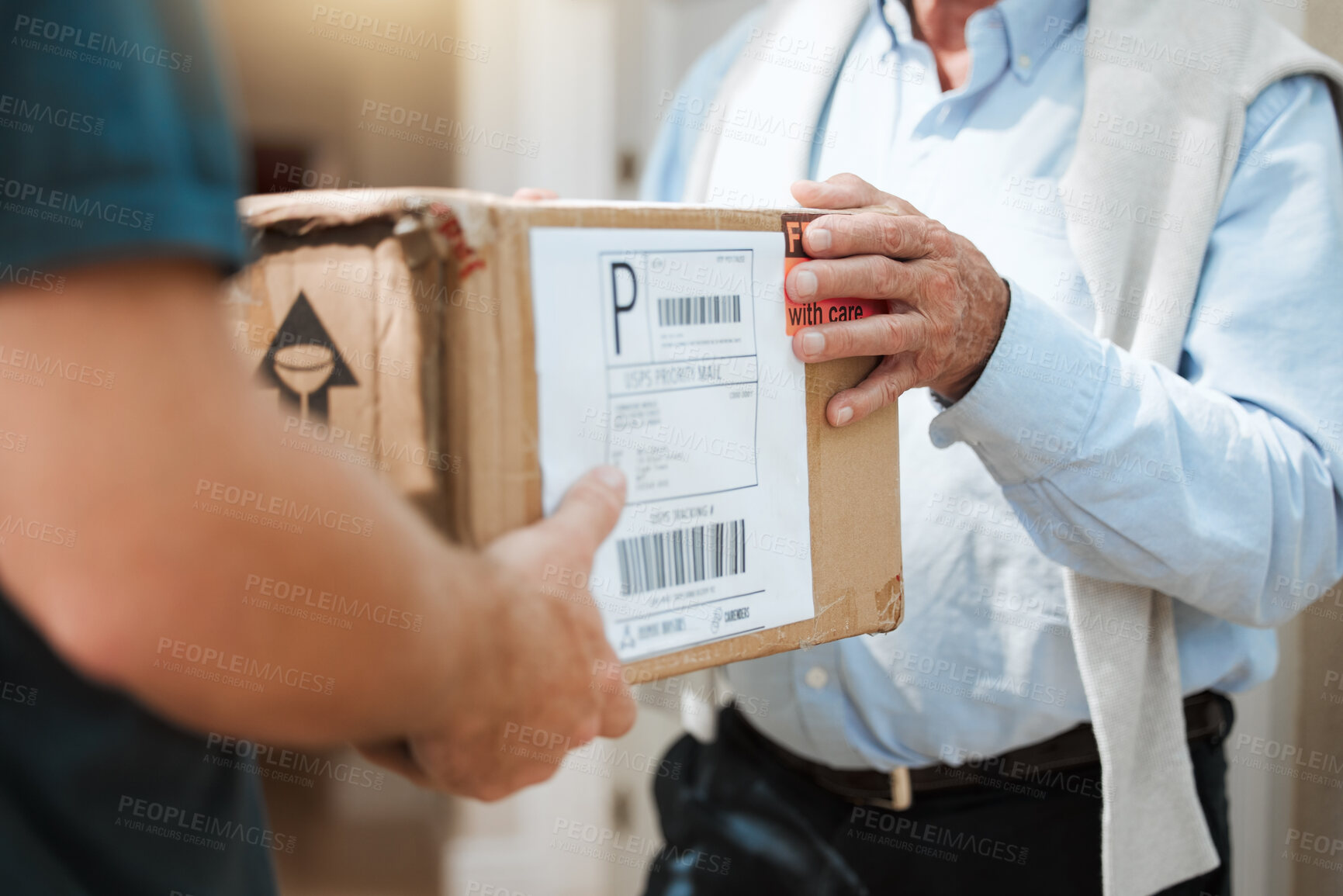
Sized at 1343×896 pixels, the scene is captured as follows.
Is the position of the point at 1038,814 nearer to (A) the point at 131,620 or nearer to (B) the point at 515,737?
(B) the point at 515,737

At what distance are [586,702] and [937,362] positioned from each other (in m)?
0.35

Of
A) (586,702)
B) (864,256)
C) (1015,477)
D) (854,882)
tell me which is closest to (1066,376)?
(1015,477)

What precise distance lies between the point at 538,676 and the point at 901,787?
0.61 m

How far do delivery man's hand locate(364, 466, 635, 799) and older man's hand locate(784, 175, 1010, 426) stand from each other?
7.0 inches

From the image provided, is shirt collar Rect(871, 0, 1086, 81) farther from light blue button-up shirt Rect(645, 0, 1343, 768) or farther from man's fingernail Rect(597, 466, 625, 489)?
man's fingernail Rect(597, 466, 625, 489)

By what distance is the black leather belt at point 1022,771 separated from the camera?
86cm

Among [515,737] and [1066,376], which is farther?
[1066,376]

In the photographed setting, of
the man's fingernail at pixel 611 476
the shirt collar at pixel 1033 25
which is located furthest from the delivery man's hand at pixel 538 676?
the shirt collar at pixel 1033 25

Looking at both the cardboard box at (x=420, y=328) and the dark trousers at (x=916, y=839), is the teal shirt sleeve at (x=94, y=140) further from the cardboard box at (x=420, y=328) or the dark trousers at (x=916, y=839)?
the dark trousers at (x=916, y=839)

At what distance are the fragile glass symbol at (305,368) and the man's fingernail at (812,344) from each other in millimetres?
263

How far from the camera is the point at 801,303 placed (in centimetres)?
54

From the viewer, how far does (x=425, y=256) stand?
41 centimetres

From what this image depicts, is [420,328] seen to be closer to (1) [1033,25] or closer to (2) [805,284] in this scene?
(2) [805,284]

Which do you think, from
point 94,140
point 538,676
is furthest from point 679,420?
point 94,140
